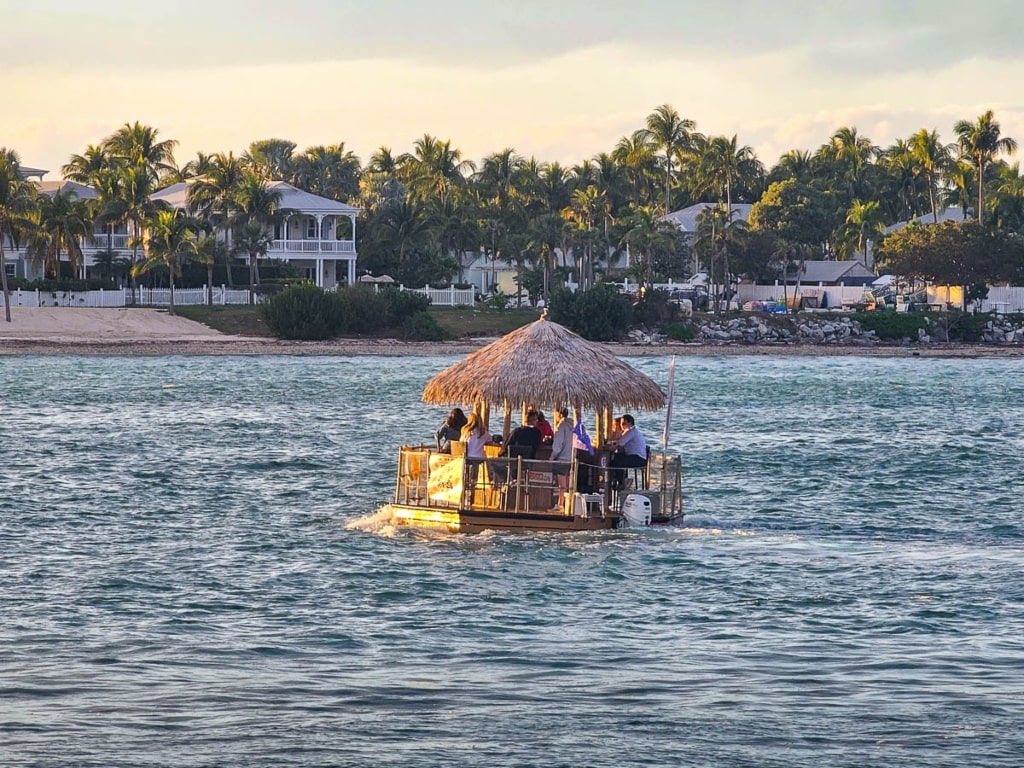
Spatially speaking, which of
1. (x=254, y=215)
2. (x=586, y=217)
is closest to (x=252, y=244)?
(x=254, y=215)

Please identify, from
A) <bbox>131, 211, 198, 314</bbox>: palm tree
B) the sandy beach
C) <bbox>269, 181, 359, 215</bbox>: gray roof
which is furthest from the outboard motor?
<bbox>269, 181, 359, 215</bbox>: gray roof

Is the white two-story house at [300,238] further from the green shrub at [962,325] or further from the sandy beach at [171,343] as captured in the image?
the green shrub at [962,325]

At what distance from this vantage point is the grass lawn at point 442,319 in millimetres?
79688

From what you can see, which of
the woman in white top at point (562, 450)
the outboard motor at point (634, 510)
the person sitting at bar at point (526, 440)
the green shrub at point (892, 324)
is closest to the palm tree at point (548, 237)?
the green shrub at point (892, 324)

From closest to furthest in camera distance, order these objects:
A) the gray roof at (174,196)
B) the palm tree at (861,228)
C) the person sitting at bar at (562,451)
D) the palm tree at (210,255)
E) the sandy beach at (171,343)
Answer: the person sitting at bar at (562,451)
the sandy beach at (171,343)
the palm tree at (210,255)
the gray roof at (174,196)
the palm tree at (861,228)

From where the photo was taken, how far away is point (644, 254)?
10038 centimetres

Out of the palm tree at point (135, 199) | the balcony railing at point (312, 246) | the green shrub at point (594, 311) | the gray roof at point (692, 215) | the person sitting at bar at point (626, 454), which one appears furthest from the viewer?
the gray roof at point (692, 215)

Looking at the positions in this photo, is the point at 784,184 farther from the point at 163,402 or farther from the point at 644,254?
the point at 163,402

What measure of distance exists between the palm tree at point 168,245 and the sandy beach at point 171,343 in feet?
7.56

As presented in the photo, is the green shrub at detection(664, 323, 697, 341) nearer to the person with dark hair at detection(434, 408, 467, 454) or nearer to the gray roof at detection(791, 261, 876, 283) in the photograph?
the gray roof at detection(791, 261, 876, 283)

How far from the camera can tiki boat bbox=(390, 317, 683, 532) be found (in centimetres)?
2047

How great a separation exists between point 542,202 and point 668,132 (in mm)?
17628

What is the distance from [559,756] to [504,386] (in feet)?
29.0

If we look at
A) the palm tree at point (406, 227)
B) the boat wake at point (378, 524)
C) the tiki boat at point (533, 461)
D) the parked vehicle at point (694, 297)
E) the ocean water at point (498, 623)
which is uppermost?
the palm tree at point (406, 227)
